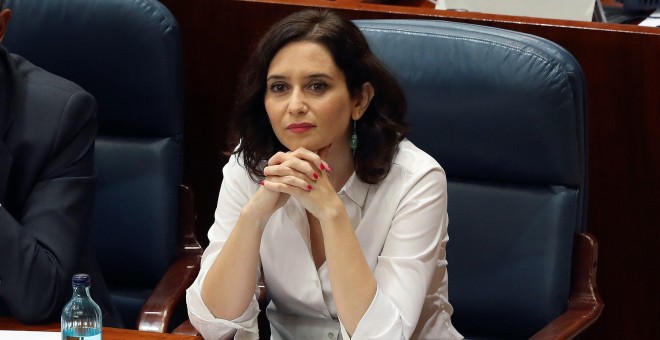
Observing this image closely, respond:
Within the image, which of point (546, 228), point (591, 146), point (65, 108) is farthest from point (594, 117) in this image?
point (65, 108)

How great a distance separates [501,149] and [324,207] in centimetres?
47

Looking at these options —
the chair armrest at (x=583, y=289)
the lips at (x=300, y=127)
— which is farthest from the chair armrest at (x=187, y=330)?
the chair armrest at (x=583, y=289)

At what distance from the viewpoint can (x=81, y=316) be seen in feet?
5.59

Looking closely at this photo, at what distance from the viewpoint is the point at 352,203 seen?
2.08 m

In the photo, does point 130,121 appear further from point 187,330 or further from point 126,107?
point 187,330

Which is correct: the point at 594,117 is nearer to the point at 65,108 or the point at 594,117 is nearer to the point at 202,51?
the point at 202,51

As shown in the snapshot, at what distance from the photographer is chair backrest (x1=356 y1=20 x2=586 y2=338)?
2152mm

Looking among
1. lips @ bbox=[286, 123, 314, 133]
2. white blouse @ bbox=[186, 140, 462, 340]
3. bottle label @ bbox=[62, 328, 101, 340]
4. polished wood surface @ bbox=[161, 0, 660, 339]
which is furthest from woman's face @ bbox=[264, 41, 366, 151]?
polished wood surface @ bbox=[161, 0, 660, 339]

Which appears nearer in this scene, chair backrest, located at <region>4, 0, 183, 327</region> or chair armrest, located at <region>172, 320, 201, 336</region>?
chair armrest, located at <region>172, 320, 201, 336</region>

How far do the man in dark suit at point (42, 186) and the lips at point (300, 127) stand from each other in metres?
0.42

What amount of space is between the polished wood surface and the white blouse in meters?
0.59

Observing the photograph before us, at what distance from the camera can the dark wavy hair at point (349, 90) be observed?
2.01 metres

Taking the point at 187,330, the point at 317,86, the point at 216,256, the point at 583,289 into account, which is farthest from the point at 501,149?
the point at 187,330

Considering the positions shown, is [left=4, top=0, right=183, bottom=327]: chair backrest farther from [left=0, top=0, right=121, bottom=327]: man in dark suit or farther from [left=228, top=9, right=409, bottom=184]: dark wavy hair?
[left=228, top=9, right=409, bottom=184]: dark wavy hair
